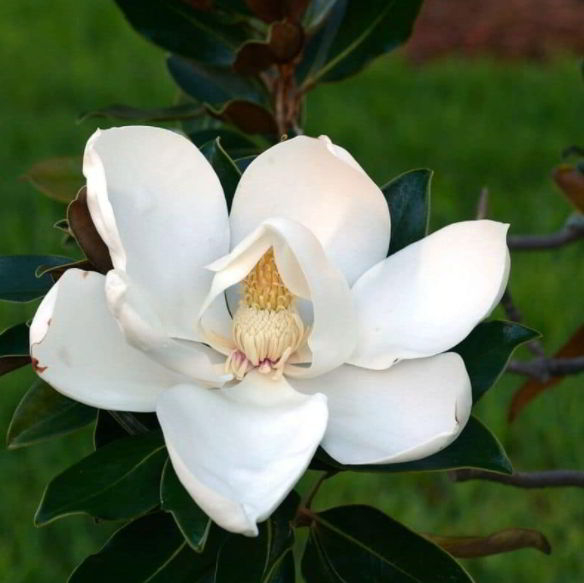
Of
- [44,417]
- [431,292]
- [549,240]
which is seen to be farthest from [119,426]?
[549,240]

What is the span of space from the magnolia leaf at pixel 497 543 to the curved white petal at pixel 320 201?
431mm

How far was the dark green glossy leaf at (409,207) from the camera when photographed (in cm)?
110

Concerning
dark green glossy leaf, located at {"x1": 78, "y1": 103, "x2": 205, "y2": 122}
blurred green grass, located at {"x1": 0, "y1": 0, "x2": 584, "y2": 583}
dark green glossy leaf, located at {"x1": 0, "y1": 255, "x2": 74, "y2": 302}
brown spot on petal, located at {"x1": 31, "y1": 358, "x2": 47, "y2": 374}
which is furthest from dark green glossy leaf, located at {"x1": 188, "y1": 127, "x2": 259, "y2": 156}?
blurred green grass, located at {"x1": 0, "y1": 0, "x2": 584, "y2": 583}

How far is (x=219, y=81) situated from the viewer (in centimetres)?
164

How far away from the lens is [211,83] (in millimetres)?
1649

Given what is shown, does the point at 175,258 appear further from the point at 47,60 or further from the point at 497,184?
the point at 47,60

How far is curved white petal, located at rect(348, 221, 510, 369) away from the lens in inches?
39.1

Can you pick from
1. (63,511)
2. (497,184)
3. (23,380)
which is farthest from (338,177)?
(497,184)

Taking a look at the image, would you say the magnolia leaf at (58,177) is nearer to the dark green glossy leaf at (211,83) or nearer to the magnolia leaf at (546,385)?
the dark green glossy leaf at (211,83)

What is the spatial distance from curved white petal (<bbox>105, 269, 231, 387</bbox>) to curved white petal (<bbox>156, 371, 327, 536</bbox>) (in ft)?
0.07

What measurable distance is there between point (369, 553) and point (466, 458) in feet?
0.64

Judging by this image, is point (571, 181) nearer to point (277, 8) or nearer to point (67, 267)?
point (277, 8)

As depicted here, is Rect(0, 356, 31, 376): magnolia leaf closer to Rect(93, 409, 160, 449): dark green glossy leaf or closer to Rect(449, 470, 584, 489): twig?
Rect(93, 409, 160, 449): dark green glossy leaf

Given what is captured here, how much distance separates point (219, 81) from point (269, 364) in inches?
27.3
